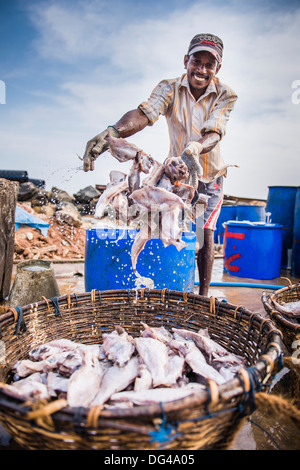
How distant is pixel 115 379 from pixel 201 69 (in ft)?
11.0

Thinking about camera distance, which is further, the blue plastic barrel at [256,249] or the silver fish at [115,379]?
the blue plastic barrel at [256,249]

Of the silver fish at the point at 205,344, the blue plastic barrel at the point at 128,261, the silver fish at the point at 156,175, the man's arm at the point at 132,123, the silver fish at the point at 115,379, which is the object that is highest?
the man's arm at the point at 132,123

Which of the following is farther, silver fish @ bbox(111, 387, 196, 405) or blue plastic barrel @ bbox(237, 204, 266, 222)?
blue plastic barrel @ bbox(237, 204, 266, 222)

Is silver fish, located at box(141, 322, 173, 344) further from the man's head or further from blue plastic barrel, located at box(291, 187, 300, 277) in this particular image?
blue plastic barrel, located at box(291, 187, 300, 277)

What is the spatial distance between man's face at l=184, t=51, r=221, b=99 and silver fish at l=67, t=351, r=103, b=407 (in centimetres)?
326

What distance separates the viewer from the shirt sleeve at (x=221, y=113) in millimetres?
3215

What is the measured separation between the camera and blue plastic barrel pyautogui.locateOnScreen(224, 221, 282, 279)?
5.85 metres

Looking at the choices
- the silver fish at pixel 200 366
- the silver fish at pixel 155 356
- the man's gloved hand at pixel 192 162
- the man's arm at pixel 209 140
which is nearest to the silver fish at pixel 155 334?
the silver fish at pixel 155 356

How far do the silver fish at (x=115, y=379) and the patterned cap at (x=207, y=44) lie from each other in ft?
10.5

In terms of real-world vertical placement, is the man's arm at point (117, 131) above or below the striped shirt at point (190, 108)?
below

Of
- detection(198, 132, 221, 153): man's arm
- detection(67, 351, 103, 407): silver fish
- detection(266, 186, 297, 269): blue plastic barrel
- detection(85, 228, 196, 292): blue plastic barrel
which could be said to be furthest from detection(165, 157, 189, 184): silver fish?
detection(266, 186, 297, 269): blue plastic barrel

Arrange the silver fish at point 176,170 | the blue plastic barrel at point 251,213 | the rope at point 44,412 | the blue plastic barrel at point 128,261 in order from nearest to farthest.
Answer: the rope at point 44,412
the silver fish at point 176,170
the blue plastic barrel at point 128,261
the blue plastic barrel at point 251,213

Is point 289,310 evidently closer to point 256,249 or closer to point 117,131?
point 117,131

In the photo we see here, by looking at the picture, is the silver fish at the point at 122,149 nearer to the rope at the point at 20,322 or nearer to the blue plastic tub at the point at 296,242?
the rope at the point at 20,322
